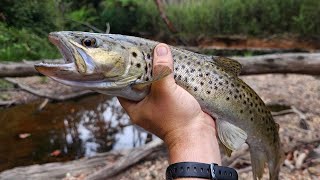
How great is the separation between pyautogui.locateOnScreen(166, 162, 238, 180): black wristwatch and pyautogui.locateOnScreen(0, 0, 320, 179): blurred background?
263cm

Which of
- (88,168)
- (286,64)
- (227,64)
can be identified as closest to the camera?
(227,64)

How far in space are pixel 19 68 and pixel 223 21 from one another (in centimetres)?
911

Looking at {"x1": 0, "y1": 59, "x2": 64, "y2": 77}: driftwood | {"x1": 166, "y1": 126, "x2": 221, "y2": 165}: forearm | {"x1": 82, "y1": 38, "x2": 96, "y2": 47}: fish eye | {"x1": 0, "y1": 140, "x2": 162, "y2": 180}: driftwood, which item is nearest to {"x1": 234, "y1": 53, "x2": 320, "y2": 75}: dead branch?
{"x1": 0, "y1": 140, "x2": 162, "y2": 180}: driftwood

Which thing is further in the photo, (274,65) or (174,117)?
(274,65)

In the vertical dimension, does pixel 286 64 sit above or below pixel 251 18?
above

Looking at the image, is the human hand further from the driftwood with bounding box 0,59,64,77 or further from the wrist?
the driftwood with bounding box 0,59,64,77

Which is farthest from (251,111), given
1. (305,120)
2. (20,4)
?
(20,4)

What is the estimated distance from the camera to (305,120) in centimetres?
593

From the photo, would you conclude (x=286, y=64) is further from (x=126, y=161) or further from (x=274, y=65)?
(x=126, y=161)

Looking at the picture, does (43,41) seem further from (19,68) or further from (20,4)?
(19,68)

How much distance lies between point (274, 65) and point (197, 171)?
4966 millimetres

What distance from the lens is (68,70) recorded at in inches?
78.5

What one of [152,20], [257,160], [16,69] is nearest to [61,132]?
[16,69]

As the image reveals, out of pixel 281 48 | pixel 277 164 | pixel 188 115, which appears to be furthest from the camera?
pixel 281 48
